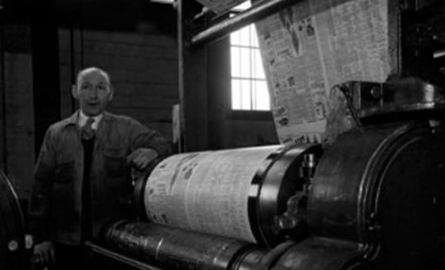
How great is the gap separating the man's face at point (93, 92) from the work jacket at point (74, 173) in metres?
0.05

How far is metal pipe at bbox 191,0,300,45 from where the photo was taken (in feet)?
4.11

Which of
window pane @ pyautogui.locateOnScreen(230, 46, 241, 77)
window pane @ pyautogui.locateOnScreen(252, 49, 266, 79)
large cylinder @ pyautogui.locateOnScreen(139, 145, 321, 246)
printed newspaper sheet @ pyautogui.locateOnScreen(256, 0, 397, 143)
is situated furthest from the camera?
window pane @ pyautogui.locateOnScreen(252, 49, 266, 79)

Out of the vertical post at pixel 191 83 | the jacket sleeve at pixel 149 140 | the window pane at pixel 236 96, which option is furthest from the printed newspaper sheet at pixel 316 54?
the window pane at pixel 236 96

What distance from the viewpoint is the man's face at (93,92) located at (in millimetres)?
2203

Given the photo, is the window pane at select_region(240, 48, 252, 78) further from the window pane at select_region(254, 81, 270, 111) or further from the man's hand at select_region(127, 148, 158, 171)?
the man's hand at select_region(127, 148, 158, 171)

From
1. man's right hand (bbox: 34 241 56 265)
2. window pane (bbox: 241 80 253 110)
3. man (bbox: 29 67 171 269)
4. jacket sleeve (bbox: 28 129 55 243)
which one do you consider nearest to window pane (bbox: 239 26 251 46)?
window pane (bbox: 241 80 253 110)

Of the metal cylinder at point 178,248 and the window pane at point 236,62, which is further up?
the window pane at point 236,62

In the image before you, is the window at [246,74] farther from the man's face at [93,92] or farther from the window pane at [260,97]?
the man's face at [93,92]

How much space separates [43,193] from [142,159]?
0.77m

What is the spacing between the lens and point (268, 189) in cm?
99

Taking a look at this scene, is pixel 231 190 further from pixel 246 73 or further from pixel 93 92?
pixel 246 73

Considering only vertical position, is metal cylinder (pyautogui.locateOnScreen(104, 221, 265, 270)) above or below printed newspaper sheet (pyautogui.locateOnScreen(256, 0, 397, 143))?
below

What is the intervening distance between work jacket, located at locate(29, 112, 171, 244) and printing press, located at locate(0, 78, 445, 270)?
857 mm

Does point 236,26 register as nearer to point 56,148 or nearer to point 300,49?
point 300,49
